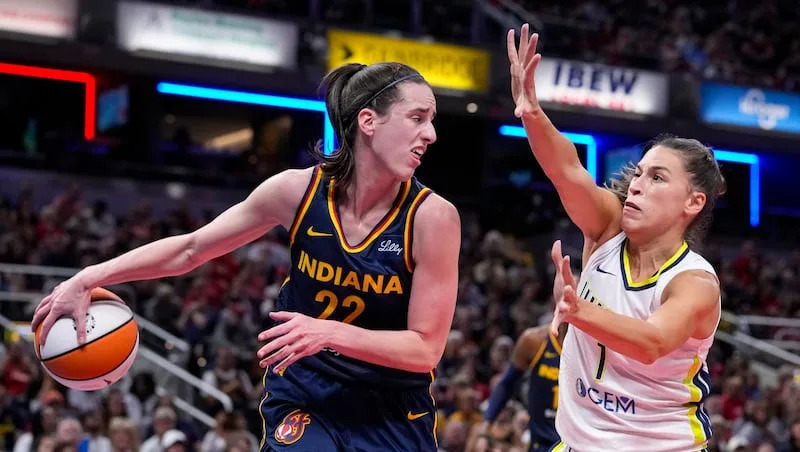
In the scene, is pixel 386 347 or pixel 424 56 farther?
pixel 424 56

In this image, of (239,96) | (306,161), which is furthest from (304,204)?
(306,161)

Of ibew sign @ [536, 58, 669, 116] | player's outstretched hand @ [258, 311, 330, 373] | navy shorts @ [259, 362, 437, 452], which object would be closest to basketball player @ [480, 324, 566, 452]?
navy shorts @ [259, 362, 437, 452]

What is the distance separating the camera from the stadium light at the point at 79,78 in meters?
20.3

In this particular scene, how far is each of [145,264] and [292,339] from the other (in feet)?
2.96

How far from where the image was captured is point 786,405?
13.1 meters

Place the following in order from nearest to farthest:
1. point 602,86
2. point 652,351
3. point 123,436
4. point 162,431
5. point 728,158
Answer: point 652,351 → point 123,436 → point 162,431 → point 602,86 → point 728,158

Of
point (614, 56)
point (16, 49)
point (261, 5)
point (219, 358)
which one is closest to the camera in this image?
point (219, 358)

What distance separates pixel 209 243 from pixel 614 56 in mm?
17772

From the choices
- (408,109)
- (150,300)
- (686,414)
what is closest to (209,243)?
(408,109)

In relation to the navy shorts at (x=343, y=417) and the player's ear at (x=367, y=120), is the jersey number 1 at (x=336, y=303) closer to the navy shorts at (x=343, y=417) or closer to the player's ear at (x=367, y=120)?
the navy shorts at (x=343, y=417)

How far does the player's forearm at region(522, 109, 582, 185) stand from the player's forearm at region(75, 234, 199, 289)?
133 cm

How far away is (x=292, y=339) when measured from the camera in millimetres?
3412

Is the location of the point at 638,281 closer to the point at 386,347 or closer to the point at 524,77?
the point at 524,77

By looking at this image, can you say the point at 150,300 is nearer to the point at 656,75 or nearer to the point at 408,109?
the point at 408,109
